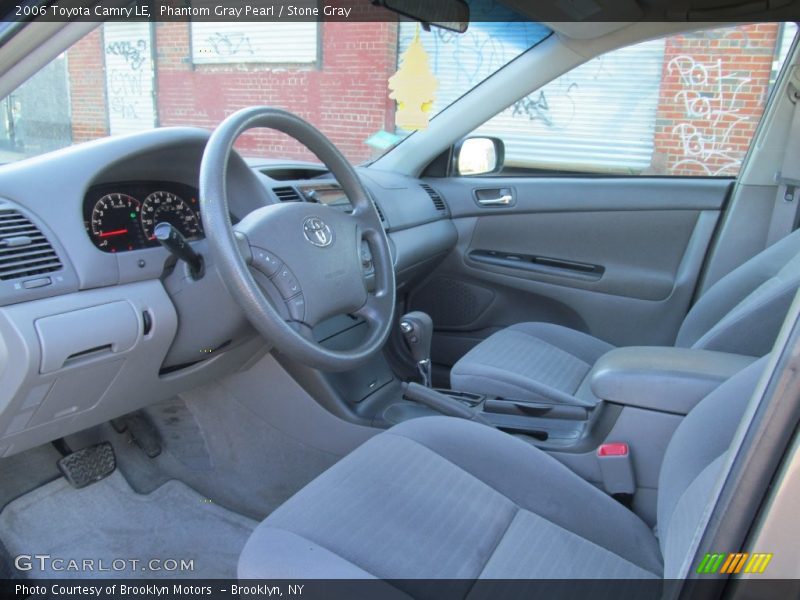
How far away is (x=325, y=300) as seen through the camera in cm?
163

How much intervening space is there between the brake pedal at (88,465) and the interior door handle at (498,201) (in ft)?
5.72

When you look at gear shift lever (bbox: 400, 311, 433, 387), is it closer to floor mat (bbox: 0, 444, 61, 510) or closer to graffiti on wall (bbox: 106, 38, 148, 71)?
floor mat (bbox: 0, 444, 61, 510)

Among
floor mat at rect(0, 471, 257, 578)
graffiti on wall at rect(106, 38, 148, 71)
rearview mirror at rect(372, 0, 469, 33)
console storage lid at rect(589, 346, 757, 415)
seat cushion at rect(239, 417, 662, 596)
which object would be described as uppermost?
rearview mirror at rect(372, 0, 469, 33)

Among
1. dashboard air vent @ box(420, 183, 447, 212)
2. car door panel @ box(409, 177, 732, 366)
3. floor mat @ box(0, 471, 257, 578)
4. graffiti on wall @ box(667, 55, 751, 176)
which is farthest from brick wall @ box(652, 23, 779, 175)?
floor mat @ box(0, 471, 257, 578)

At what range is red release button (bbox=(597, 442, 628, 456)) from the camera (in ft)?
5.46

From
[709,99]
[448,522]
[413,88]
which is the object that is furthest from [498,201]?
[709,99]

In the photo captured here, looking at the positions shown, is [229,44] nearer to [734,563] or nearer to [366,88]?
[366,88]

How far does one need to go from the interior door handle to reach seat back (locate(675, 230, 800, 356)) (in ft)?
Answer: 3.13

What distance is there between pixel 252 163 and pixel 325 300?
3.03ft

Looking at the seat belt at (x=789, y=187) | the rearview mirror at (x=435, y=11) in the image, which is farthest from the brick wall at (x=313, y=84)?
the seat belt at (x=789, y=187)

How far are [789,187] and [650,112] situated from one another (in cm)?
233

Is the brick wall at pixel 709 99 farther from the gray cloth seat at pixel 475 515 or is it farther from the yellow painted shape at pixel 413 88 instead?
the gray cloth seat at pixel 475 515

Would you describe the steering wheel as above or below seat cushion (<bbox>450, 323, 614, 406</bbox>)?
above

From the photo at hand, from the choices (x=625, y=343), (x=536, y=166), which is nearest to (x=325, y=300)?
(x=625, y=343)
